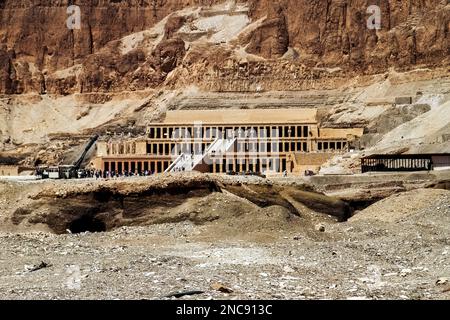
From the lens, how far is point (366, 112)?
115 metres

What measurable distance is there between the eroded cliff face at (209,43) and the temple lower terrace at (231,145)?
1018 inches

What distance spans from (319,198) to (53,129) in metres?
92.4

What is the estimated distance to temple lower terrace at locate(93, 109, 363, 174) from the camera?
92562mm

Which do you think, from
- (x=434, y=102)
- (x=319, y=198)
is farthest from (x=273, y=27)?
(x=319, y=198)

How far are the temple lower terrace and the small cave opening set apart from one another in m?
35.4

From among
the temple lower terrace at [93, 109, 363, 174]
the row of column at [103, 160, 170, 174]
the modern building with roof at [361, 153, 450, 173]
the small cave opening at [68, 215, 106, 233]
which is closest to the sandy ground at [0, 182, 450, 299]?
the small cave opening at [68, 215, 106, 233]

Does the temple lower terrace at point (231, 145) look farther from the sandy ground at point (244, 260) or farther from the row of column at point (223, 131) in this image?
the sandy ground at point (244, 260)

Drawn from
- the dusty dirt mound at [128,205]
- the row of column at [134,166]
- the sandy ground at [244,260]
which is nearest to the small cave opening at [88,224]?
the dusty dirt mound at [128,205]

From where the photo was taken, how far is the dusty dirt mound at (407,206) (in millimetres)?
49969

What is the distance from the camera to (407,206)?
52062 millimetres

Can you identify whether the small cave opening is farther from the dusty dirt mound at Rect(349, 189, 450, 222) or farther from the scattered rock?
the scattered rock

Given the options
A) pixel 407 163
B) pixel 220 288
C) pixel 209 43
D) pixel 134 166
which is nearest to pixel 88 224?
pixel 220 288

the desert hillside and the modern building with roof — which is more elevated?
the desert hillside

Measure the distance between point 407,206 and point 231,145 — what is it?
4634cm
